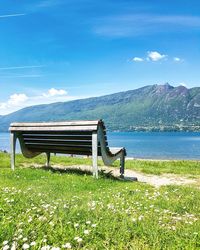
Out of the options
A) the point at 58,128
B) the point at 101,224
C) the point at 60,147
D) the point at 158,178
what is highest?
the point at 58,128

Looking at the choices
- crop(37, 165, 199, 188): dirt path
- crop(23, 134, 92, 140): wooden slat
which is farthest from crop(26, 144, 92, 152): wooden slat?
crop(37, 165, 199, 188): dirt path

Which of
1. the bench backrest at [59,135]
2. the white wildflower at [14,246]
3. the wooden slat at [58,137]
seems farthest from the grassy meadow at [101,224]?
the wooden slat at [58,137]

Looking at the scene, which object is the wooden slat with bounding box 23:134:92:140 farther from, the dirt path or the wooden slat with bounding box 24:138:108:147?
the dirt path

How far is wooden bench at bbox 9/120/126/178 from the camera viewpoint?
→ 46.1 feet

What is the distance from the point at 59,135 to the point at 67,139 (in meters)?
0.38

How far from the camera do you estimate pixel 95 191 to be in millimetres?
11828

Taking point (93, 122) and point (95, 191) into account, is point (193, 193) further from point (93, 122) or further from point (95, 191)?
point (93, 122)

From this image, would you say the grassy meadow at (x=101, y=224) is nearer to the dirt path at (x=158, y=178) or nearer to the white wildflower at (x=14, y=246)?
the white wildflower at (x=14, y=246)

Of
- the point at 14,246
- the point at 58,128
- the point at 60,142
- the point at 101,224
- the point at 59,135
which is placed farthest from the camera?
the point at 60,142

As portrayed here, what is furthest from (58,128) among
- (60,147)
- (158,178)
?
(158,178)

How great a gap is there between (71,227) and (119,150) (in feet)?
34.8

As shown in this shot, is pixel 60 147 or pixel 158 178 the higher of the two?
pixel 60 147

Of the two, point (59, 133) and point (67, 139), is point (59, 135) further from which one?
point (67, 139)

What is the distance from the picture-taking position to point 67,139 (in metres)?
15.0
